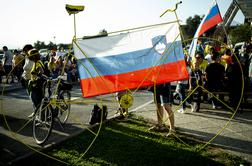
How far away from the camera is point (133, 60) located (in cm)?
524

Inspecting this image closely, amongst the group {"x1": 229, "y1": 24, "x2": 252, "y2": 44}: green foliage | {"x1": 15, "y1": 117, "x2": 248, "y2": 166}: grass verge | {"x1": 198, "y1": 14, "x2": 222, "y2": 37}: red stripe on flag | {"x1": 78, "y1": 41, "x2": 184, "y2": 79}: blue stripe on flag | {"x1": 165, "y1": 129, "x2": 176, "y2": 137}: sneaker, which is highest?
{"x1": 229, "y1": 24, "x2": 252, "y2": 44}: green foliage

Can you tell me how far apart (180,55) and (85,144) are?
2.69 m

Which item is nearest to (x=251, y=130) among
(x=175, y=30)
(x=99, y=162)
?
(x=175, y=30)

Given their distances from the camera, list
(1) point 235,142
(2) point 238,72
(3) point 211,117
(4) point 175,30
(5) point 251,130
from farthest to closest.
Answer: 1. (2) point 238,72
2. (3) point 211,117
3. (5) point 251,130
4. (1) point 235,142
5. (4) point 175,30

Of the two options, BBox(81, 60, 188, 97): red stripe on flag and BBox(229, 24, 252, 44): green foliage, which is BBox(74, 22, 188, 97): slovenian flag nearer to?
BBox(81, 60, 188, 97): red stripe on flag

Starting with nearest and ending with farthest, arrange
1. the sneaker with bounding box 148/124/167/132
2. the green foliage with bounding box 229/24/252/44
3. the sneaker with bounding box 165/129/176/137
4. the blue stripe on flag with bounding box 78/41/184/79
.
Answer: the blue stripe on flag with bounding box 78/41/184/79, the sneaker with bounding box 165/129/176/137, the sneaker with bounding box 148/124/167/132, the green foliage with bounding box 229/24/252/44

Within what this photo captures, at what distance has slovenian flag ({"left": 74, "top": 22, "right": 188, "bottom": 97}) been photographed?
5.09m

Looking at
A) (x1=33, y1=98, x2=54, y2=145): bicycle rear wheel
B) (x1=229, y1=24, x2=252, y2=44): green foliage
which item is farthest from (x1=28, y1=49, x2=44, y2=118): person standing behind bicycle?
(x1=229, y1=24, x2=252, y2=44): green foliage

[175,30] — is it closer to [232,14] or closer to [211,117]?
[211,117]

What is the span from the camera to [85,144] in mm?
5715

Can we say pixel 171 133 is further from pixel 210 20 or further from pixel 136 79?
pixel 210 20

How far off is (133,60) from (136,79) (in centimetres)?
37

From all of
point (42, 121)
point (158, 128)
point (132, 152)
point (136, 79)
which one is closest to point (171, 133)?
point (158, 128)

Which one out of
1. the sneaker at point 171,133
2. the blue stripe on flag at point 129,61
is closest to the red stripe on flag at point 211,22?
the blue stripe on flag at point 129,61
